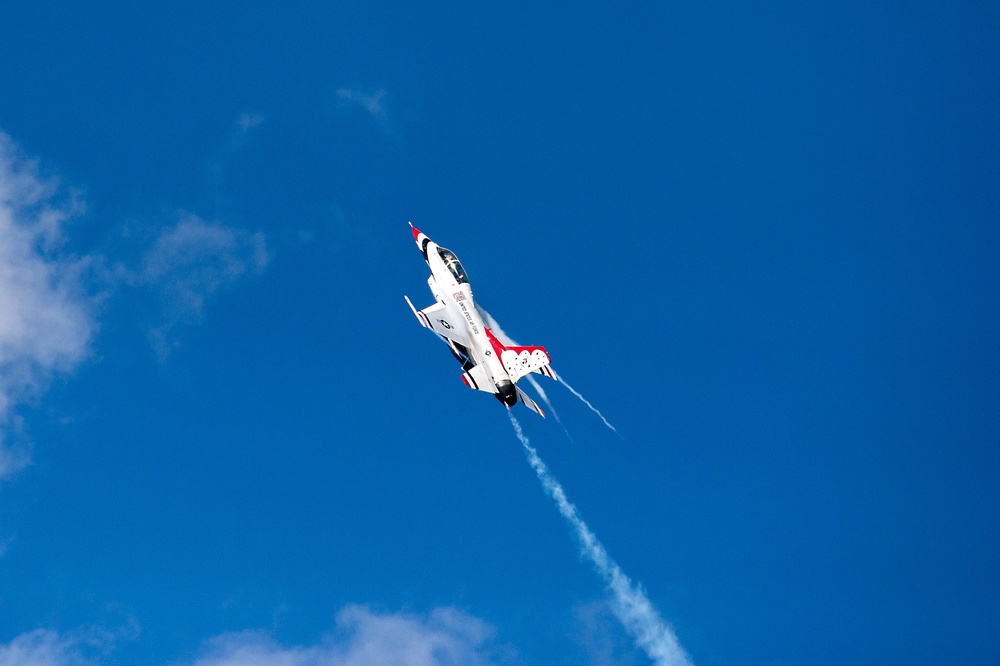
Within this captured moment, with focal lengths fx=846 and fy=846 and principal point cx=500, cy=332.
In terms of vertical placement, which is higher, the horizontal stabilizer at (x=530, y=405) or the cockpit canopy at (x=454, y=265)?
the cockpit canopy at (x=454, y=265)

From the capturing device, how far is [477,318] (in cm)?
4788

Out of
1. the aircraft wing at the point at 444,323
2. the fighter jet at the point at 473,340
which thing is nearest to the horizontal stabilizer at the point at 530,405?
the fighter jet at the point at 473,340

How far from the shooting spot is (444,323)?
1916 inches

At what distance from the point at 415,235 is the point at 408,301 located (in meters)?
6.99

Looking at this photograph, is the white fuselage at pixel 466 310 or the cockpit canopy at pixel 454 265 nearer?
the white fuselage at pixel 466 310

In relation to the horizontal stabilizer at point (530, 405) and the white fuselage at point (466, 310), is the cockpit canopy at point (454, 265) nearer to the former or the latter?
the white fuselage at point (466, 310)

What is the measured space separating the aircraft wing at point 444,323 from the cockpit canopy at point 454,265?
202 centimetres

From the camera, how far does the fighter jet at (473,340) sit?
46.5 metres

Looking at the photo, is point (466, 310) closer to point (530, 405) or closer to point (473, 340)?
point (473, 340)

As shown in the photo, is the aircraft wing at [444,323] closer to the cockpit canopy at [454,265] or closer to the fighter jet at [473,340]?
the fighter jet at [473,340]

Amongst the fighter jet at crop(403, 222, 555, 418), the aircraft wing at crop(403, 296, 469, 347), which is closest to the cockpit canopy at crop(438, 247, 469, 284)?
the fighter jet at crop(403, 222, 555, 418)

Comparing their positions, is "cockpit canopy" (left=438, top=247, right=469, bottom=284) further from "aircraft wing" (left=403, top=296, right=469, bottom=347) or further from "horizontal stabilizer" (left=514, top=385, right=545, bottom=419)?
"horizontal stabilizer" (left=514, top=385, right=545, bottom=419)

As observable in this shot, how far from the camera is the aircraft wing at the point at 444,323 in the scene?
4823cm

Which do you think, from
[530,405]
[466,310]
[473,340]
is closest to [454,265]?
[466,310]
